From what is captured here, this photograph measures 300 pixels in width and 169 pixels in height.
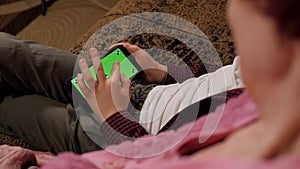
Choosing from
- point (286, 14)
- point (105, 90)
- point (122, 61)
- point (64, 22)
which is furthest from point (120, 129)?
point (64, 22)

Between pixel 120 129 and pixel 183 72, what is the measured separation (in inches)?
9.9

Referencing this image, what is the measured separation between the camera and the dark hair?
0.32 meters

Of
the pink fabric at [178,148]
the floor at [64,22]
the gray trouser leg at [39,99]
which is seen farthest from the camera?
the floor at [64,22]

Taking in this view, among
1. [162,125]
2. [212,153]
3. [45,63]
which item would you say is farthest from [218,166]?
[45,63]

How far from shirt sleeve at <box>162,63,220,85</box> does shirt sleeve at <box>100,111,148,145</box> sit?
20 cm

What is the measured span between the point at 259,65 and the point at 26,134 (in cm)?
73

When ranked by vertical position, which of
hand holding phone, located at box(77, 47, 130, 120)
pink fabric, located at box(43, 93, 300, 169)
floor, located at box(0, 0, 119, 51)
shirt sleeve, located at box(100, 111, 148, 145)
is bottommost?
floor, located at box(0, 0, 119, 51)

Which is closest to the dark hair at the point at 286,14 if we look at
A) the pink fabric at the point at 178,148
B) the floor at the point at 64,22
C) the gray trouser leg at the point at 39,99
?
the pink fabric at the point at 178,148

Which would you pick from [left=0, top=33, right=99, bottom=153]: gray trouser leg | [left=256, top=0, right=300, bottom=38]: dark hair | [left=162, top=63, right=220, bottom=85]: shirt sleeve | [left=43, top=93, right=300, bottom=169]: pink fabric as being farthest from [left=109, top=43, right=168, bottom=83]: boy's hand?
[left=256, top=0, right=300, bottom=38]: dark hair

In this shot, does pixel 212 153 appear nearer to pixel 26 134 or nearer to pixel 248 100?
pixel 248 100

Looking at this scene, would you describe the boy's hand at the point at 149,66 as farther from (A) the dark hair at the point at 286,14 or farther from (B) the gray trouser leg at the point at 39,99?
(A) the dark hair at the point at 286,14

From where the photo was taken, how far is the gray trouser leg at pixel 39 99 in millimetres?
928

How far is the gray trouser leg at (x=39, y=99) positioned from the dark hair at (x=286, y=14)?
24.6 inches

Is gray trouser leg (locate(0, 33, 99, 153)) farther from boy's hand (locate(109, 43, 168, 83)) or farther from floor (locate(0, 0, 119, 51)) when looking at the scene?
floor (locate(0, 0, 119, 51))
